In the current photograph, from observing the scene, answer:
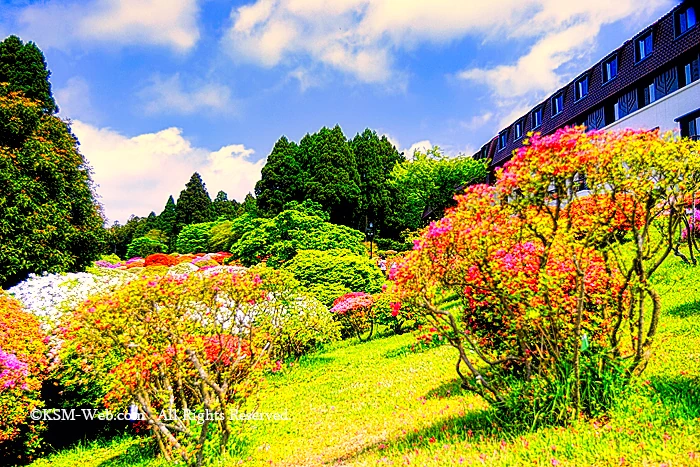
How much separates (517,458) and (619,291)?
203 centimetres

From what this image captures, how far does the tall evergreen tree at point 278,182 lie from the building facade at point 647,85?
20.4 metres

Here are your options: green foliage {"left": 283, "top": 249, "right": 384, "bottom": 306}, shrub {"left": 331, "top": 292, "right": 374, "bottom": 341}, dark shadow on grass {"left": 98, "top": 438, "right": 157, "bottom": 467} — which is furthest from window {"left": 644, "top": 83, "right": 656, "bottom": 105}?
dark shadow on grass {"left": 98, "top": 438, "right": 157, "bottom": 467}

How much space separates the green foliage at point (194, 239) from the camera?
48584 millimetres

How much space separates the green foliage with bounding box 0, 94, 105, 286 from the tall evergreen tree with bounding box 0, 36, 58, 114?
80.0 inches

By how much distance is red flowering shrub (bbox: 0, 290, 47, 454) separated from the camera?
7750mm

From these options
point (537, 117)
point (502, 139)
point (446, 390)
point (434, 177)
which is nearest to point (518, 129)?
point (537, 117)

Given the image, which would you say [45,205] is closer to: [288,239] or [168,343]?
[288,239]

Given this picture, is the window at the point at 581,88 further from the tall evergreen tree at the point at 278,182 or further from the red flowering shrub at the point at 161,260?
the red flowering shrub at the point at 161,260

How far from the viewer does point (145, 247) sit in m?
52.9

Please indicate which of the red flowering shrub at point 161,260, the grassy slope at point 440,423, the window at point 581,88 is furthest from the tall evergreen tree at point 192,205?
the grassy slope at point 440,423

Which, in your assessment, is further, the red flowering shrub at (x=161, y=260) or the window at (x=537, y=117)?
the red flowering shrub at (x=161, y=260)

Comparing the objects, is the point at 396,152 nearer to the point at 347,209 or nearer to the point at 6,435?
the point at 347,209

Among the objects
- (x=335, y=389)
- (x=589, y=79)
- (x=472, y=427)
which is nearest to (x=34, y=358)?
(x=335, y=389)

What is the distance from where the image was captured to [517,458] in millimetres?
3865
